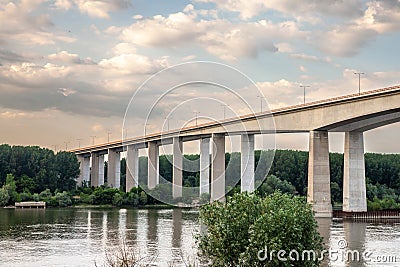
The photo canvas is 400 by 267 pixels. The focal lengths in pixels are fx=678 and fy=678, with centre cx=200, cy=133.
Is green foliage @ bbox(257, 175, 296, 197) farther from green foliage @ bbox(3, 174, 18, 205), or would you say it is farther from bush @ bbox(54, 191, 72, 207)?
green foliage @ bbox(3, 174, 18, 205)

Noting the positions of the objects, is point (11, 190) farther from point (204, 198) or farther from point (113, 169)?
point (204, 198)

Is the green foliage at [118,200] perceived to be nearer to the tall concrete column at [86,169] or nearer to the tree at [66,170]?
the tree at [66,170]

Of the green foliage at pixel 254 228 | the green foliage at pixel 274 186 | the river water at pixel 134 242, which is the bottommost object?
the river water at pixel 134 242

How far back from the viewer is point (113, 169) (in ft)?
324

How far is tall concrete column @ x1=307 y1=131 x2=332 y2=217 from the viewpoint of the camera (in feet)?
185

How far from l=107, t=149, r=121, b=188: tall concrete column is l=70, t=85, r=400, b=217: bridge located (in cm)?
1635

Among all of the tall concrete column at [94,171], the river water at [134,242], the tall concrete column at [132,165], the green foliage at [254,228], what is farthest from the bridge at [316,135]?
the green foliage at [254,228]

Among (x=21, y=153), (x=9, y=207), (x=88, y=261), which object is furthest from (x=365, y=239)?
(x=21, y=153)

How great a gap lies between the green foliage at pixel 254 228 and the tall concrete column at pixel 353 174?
3877cm

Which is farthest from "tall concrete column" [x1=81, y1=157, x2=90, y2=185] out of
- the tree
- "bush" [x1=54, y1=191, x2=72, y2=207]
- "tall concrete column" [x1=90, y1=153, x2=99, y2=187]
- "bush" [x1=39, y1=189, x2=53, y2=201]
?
"bush" [x1=54, y1=191, x2=72, y2=207]

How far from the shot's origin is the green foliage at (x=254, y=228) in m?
18.2

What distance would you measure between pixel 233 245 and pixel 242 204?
126 cm

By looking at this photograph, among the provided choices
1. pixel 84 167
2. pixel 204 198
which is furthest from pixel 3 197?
pixel 84 167

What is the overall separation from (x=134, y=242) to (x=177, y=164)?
45.1m
